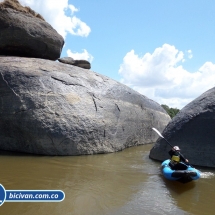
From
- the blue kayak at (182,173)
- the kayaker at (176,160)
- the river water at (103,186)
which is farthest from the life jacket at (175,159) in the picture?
the river water at (103,186)

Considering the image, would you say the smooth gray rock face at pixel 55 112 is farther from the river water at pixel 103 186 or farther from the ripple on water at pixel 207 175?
the ripple on water at pixel 207 175

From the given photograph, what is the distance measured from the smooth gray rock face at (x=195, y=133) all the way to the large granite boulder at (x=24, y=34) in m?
5.02

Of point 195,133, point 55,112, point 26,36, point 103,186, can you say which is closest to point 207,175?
point 195,133

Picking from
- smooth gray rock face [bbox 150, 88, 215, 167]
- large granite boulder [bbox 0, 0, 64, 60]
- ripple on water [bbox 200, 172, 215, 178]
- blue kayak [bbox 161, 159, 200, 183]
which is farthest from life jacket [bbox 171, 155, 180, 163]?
large granite boulder [bbox 0, 0, 64, 60]

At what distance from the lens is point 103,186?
463 cm

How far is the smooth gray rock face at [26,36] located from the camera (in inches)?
345

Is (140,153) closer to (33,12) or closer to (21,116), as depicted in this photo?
(21,116)

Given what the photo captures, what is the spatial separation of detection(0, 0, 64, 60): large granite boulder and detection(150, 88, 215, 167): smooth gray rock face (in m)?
5.02

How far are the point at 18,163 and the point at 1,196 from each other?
7.90ft

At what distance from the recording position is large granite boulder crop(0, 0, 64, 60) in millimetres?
8766

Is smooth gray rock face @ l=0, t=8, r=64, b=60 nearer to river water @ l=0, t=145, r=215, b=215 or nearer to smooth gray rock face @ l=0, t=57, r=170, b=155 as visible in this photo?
smooth gray rock face @ l=0, t=57, r=170, b=155

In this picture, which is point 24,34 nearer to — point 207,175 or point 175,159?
point 175,159

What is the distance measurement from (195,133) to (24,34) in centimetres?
597

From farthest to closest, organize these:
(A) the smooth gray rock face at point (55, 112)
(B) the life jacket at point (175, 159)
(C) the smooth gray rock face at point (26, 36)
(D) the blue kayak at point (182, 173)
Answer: (C) the smooth gray rock face at point (26, 36) < (A) the smooth gray rock face at point (55, 112) < (B) the life jacket at point (175, 159) < (D) the blue kayak at point (182, 173)
